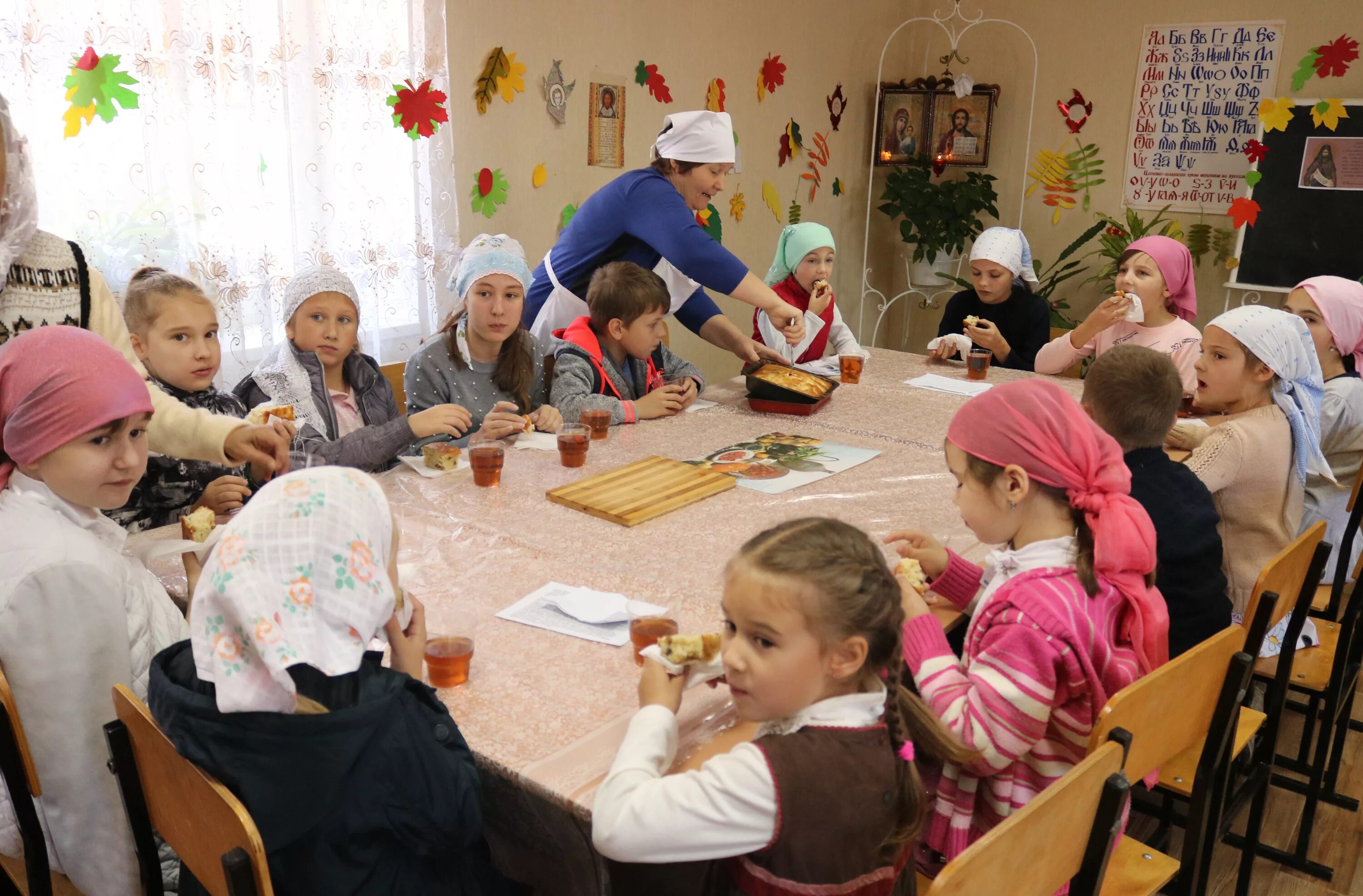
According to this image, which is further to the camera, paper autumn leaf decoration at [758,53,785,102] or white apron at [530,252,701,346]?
paper autumn leaf decoration at [758,53,785,102]

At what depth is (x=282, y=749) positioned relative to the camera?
122 cm

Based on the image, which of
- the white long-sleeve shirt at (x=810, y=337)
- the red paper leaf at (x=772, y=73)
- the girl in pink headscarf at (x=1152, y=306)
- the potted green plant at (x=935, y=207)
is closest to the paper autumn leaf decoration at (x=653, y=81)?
the red paper leaf at (x=772, y=73)

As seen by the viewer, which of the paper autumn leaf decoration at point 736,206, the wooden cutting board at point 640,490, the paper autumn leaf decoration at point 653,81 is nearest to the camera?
the wooden cutting board at point 640,490

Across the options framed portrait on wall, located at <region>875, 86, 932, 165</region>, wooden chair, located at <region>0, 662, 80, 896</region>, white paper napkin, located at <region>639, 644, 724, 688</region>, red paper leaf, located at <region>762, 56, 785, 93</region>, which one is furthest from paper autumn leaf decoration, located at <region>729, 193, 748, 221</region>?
wooden chair, located at <region>0, 662, 80, 896</region>

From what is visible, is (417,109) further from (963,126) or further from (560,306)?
(963,126)

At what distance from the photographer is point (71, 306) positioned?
214 centimetres

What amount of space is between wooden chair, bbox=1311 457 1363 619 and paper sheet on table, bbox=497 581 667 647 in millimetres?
1971

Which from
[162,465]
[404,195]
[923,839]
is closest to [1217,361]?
[923,839]

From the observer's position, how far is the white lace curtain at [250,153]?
3.02 metres

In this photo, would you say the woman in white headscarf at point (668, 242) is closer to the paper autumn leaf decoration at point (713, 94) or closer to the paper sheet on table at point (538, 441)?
the paper sheet on table at point (538, 441)

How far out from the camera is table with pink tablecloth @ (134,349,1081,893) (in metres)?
1.43

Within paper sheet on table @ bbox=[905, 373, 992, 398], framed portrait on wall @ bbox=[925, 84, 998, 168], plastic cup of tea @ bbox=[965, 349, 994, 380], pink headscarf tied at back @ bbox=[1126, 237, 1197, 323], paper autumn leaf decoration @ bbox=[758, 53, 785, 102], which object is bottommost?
paper sheet on table @ bbox=[905, 373, 992, 398]

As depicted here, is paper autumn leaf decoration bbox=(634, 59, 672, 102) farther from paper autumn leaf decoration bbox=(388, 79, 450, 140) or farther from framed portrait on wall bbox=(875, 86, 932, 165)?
framed portrait on wall bbox=(875, 86, 932, 165)

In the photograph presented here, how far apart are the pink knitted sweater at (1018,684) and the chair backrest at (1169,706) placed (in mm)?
93
